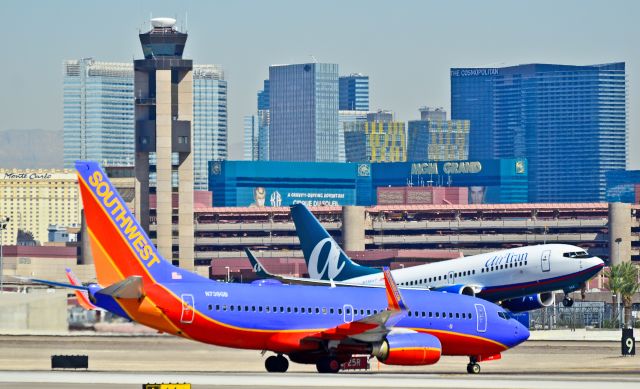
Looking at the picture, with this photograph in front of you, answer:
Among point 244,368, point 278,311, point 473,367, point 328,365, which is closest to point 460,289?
point 244,368

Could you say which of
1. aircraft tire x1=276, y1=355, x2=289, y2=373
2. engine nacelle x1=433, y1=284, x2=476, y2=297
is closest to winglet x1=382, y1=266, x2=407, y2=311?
aircraft tire x1=276, y1=355, x2=289, y2=373

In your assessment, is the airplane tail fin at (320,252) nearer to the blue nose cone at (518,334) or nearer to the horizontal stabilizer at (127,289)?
the blue nose cone at (518,334)

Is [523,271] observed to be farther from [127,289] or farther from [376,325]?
[127,289]

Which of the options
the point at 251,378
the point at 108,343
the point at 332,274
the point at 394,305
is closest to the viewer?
the point at 251,378

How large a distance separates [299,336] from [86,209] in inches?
433

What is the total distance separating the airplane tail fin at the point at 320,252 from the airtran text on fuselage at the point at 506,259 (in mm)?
11202

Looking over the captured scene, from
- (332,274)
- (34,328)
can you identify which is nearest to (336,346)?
(332,274)

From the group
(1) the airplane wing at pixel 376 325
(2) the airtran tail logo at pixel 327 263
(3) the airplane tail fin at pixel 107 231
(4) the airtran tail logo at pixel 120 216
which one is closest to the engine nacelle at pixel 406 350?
(1) the airplane wing at pixel 376 325

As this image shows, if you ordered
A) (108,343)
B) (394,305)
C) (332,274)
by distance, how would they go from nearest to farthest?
(394,305) < (108,343) < (332,274)

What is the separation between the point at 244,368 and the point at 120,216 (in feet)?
50.6

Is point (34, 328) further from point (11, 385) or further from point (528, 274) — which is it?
point (11, 385)

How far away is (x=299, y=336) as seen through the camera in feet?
224

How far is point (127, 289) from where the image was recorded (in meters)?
64.0

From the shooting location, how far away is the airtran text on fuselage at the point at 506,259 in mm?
97438
